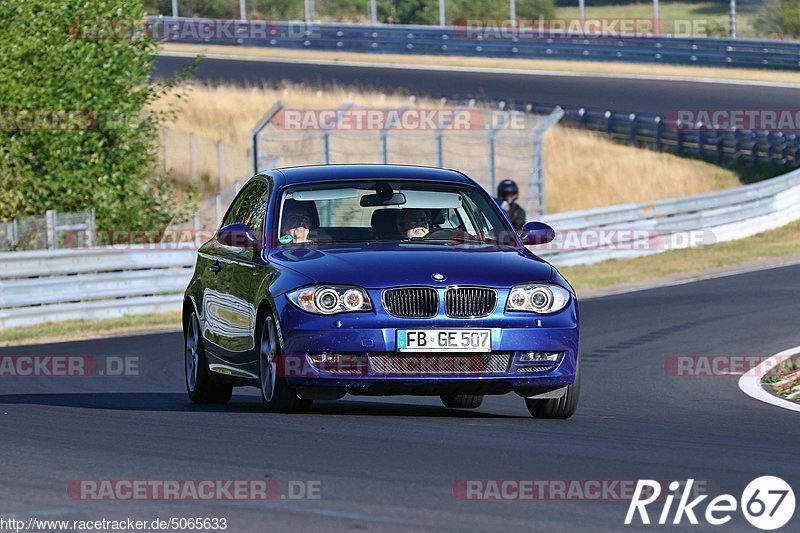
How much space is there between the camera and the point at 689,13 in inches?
3061

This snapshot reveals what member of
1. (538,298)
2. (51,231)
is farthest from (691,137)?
(538,298)

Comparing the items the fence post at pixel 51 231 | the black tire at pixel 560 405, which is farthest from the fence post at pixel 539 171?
the black tire at pixel 560 405

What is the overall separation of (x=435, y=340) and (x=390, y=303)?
332 mm

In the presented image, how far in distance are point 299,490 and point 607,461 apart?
1639 millimetres

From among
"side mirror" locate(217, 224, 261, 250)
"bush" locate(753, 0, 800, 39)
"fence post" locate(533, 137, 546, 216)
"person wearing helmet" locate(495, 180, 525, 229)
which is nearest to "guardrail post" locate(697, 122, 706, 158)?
"fence post" locate(533, 137, 546, 216)

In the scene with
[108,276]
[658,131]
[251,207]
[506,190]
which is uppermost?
[251,207]

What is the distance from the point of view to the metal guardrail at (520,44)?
167ft

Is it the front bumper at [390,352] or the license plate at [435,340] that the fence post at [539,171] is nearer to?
the front bumper at [390,352]

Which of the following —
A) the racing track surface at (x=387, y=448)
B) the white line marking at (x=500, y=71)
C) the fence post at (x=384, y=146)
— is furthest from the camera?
the white line marking at (x=500, y=71)

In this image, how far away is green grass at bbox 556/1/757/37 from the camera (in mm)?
70688

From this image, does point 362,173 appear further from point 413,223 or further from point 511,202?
point 511,202

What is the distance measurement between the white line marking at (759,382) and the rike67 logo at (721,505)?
12.9 feet

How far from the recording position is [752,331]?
1730 cm

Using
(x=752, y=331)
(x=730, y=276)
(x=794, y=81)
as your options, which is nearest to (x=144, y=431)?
(x=752, y=331)
